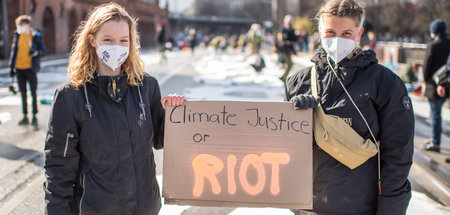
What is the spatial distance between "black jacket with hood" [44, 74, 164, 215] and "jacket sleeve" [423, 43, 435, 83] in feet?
18.2

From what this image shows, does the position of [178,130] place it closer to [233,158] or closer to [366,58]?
[233,158]

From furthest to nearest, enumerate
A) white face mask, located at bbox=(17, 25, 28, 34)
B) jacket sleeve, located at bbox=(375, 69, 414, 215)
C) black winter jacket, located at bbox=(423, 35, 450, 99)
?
1. white face mask, located at bbox=(17, 25, 28, 34)
2. black winter jacket, located at bbox=(423, 35, 450, 99)
3. jacket sleeve, located at bbox=(375, 69, 414, 215)

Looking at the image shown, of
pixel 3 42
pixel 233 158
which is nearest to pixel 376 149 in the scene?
pixel 233 158

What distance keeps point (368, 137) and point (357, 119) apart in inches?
4.5

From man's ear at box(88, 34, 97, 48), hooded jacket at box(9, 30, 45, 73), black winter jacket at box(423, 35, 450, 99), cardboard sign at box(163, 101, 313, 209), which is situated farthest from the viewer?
hooded jacket at box(9, 30, 45, 73)

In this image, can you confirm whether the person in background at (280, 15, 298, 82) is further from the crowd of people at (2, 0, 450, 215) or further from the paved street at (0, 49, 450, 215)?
the crowd of people at (2, 0, 450, 215)

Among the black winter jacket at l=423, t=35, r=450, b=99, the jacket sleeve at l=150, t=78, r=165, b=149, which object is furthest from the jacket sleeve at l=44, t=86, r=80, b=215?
the black winter jacket at l=423, t=35, r=450, b=99

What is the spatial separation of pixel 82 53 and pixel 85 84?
0.20m

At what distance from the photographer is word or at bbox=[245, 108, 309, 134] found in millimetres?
2385

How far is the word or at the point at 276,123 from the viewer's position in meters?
2.38

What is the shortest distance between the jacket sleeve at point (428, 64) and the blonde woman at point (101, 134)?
546 cm

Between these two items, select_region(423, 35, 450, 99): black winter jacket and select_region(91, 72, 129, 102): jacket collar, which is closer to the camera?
select_region(91, 72, 129, 102): jacket collar

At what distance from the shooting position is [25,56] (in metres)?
8.09

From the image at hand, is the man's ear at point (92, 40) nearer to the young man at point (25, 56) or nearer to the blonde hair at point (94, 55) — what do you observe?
the blonde hair at point (94, 55)
